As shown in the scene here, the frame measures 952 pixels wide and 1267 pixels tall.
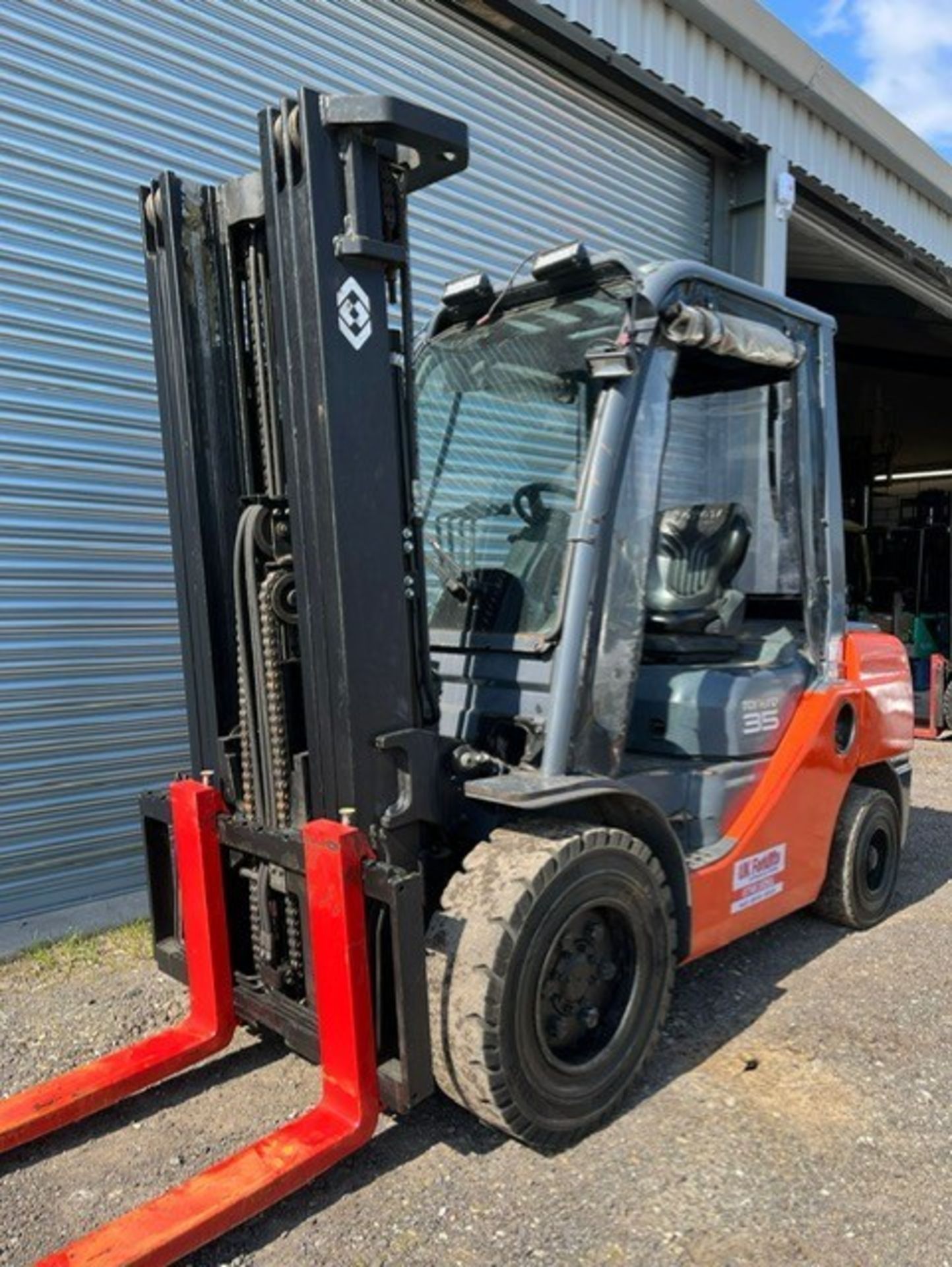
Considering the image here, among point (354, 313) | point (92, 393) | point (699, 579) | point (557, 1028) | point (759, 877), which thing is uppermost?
point (92, 393)

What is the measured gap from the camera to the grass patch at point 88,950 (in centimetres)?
417

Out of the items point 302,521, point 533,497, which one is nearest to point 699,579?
point 533,497

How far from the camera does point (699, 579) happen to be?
155 inches

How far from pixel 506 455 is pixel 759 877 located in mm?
1840

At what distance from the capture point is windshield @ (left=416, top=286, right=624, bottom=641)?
3.21 meters

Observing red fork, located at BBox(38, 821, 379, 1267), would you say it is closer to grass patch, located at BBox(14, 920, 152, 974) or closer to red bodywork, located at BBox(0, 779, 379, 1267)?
red bodywork, located at BBox(0, 779, 379, 1267)

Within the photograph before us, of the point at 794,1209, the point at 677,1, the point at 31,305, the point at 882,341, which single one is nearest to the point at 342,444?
the point at 794,1209

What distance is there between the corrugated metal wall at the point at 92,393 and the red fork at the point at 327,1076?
2.99 m

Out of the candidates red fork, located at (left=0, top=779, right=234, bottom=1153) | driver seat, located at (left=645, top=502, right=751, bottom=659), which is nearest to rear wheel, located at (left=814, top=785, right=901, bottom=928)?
driver seat, located at (left=645, top=502, right=751, bottom=659)

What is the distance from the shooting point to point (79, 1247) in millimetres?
2115

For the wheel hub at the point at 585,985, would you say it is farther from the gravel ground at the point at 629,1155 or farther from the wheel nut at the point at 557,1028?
the gravel ground at the point at 629,1155

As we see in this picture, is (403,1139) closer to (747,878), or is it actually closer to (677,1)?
(747,878)

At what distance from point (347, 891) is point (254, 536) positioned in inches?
41.8

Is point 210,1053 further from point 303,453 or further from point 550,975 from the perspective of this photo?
point 303,453
